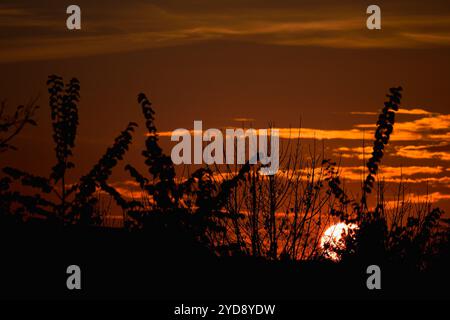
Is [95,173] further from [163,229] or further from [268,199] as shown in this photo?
[268,199]

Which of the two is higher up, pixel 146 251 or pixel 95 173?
pixel 95 173

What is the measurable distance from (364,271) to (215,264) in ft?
13.8

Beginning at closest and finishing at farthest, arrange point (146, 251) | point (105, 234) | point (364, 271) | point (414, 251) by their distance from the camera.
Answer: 1. point (146, 251)
2. point (105, 234)
3. point (364, 271)
4. point (414, 251)
